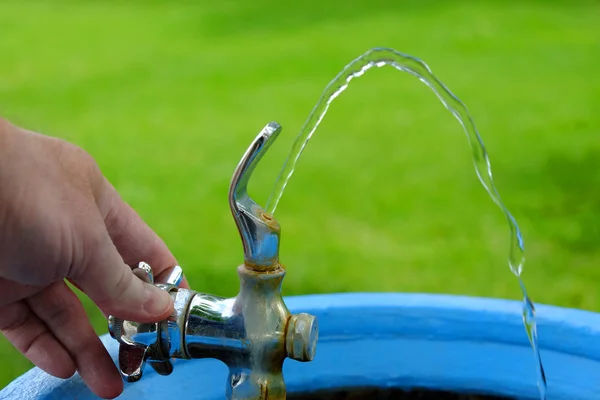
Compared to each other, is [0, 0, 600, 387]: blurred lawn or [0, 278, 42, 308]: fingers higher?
[0, 278, 42, 308]: fingers

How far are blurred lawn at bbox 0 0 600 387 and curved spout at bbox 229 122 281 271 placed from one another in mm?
1159

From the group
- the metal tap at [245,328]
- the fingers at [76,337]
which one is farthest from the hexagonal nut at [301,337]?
the fingers at [76,337]

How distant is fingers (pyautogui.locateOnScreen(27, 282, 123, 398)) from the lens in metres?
0.90

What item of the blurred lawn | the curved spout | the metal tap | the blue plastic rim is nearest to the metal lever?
the metal tap

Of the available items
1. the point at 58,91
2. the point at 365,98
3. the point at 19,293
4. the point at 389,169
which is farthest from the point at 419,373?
the point at 58,91

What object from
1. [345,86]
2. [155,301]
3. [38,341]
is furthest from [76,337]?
[345,86]

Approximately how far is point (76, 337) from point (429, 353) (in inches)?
18.8

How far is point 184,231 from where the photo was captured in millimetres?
2639

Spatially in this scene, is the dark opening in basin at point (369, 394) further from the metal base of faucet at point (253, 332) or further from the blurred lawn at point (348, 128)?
the blurred lawn at point (348, 128)

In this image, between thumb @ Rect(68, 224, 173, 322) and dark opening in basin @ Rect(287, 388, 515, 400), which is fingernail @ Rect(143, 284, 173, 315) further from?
dark opening in basin @ Rect(287, 388, 515, 400)

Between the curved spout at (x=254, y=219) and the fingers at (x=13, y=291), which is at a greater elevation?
the curved spout at (x=254, y=219)

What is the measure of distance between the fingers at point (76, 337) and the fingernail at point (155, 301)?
158mm

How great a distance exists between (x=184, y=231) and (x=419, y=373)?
63.2 inches

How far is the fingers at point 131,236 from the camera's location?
0.85m
